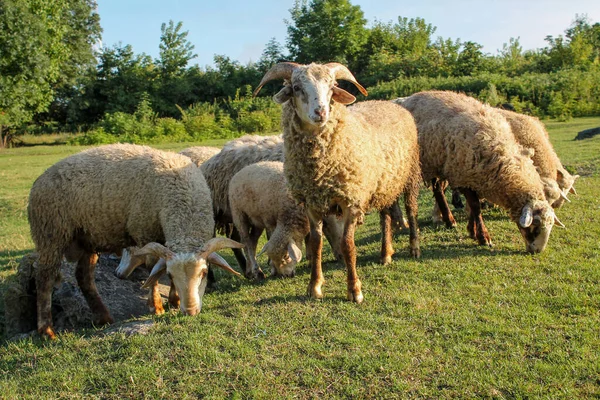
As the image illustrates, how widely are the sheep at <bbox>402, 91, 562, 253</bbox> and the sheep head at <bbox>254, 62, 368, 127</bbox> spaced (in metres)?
2.71

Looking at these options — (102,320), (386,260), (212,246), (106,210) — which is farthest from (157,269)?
(386,260)

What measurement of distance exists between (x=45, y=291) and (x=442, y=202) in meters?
5.81

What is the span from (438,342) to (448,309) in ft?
2.54

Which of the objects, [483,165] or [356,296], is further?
[483,165]

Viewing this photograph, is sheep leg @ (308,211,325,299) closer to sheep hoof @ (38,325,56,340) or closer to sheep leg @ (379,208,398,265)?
sheep leg @ (379,208,398,265)

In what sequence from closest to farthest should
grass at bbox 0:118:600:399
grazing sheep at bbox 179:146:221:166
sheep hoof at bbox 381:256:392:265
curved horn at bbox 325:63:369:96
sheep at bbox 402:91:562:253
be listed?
1. grass at bbox 0:118:600:399
2. curved horn at bbox 325:63:369:96
3. sheep hoof at bbox 381:256:392:265
4. sheep at bbox 402:91:562:253
5. grazing sheep at bbox 179:146:221:166

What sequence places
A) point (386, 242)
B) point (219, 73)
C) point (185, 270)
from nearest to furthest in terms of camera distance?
1. point (185, 270)
2. point (386, 242)
3. point (219, 73)

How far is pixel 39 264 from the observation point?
19.9 feet

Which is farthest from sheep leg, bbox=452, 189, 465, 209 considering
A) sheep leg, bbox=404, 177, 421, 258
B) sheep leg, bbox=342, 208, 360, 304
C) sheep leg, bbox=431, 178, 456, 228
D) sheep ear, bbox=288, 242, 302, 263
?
sheep leg, bbox=342, 208, 360, 304

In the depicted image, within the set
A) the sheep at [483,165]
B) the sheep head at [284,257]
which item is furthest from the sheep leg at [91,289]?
the sheep at [483,165]

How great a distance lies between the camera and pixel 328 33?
137ft

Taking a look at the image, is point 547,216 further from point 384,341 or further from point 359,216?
point 384,341

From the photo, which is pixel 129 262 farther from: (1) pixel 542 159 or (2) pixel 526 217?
(1) pixel 542 159

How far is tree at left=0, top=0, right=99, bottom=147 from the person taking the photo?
2762 centimetres
